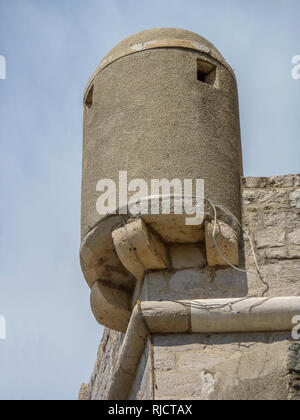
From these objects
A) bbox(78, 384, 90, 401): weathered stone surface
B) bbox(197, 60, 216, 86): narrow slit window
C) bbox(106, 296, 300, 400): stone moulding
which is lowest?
bbox(78, 384, 90, 401): weathered stone surface

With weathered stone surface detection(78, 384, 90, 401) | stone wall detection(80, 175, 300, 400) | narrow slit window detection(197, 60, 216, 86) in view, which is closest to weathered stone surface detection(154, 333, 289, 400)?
stone wall detection(80, 175, 300, 400)

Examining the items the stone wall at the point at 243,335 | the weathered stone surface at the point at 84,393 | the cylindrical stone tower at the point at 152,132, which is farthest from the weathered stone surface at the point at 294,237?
the weathered stone surface at the point at 84,393

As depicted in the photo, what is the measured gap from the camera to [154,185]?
20.8ft

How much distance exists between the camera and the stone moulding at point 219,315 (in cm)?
610

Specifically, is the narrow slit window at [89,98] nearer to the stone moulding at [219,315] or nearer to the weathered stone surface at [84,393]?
the stone moulding at [219,315]

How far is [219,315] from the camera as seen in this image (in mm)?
6105

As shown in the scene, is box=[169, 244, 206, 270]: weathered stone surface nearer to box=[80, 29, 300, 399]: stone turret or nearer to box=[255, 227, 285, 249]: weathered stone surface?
box=[80, 29, 300, 399]: stone turret

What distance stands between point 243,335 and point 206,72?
1.74 metres

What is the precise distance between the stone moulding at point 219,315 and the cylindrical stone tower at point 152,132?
1.12ft

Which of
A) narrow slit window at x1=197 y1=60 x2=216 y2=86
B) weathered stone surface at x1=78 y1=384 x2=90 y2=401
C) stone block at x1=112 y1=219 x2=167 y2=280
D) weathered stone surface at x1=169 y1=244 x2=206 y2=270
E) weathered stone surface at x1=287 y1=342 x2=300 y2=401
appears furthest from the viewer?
weathered stone surface at x1=78 y1=384 x2=90 y2=401

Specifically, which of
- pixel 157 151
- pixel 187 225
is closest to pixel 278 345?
pixel 187 225

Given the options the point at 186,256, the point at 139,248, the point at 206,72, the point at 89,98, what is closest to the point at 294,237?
the point at 186,256

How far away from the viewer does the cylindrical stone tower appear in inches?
253

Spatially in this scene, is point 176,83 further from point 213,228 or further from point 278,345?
point 278,345
